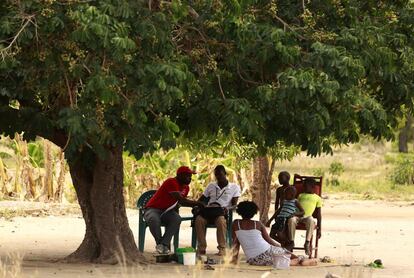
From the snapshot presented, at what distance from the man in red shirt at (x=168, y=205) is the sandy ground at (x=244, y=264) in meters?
0.55

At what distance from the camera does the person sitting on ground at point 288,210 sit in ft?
54.5

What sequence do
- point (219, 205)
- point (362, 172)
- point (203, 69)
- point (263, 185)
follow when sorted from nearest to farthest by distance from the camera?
point (203, 69)
point (219, 205)
point (263, 185)
point (362, 172)

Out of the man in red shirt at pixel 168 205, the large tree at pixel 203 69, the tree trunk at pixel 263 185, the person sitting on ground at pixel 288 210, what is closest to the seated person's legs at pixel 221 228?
the man in red shirt at pixel 168 205

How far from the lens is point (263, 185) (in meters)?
23.4

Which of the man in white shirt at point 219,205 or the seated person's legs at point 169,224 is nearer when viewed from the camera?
the seated person's legs at point 169,224

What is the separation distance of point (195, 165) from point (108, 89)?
60.8 feet

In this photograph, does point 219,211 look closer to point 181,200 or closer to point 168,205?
point 181,200

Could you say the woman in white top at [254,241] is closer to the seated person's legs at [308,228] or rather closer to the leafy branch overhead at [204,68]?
the seated person's legs at [308,228]

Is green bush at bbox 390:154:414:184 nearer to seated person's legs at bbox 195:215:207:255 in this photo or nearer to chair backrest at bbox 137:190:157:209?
chair backrest at bbox 137:190:157:209

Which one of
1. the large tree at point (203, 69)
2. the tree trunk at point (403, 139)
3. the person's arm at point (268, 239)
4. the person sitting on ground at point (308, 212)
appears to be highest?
the tree trunk at point (403, 139)

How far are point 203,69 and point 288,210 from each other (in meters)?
3.61

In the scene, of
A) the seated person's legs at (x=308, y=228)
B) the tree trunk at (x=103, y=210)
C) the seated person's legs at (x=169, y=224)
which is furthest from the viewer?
the seated person's legs at (x=308, y=228)

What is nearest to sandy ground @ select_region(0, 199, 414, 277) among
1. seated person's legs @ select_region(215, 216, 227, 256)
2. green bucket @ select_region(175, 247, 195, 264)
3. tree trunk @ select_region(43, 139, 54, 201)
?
green bucket @ select_region(175, 247, 195, 264)

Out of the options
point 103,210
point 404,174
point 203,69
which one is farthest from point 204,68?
point 404,174
